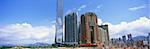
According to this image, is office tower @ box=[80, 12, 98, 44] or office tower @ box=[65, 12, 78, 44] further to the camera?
office tower @ box=[65, 12, 78, 44]

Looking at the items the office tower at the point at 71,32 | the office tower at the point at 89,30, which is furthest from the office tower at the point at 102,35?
the office tower at the point at 71,32

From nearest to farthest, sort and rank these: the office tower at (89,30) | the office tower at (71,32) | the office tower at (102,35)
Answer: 1. the office tower at (102,35)
2. the office tower at (89,30)
3. the office tower at (71,32)

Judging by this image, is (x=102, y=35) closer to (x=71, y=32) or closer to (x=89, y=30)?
(x=89, y=30)

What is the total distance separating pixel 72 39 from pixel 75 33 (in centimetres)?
25

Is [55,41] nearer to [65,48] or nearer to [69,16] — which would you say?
[65,48]

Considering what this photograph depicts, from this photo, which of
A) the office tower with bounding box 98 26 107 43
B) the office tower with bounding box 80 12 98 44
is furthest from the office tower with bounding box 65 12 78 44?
the office tower with bounding box 98 26 107 43

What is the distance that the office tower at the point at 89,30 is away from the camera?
28.7 ft

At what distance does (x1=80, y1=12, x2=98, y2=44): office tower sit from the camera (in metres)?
8.73

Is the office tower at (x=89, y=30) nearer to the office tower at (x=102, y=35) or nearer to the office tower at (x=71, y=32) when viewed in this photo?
the office tower at (x=102, y=35)

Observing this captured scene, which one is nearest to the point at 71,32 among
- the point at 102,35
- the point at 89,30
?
the point at 89,30

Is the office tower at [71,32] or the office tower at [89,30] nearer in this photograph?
the office tower at [89,30]

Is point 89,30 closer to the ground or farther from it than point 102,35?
farther from it

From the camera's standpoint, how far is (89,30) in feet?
29.8

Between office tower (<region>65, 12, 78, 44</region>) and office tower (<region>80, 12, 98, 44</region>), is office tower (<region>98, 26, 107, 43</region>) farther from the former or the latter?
office tower (<region>65, 12, 78, 44</region>)
